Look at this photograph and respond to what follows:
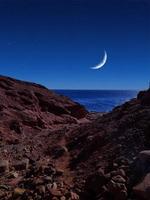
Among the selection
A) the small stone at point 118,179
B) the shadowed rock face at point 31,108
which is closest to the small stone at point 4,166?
the small stone at point 118,179

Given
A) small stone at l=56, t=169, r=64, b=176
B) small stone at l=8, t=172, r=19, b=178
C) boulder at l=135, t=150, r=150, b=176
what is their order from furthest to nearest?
1. small stone at l=8, t=172, r=19, b=178
2. small stone at l=56, t=169, r=64, b=176
3. boulder at l=135, t=150, r=150, b=176

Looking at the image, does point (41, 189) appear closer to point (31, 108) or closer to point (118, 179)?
point (118, 179)

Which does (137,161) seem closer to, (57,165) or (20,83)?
(57,165)

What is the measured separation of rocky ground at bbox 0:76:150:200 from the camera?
11234 mm

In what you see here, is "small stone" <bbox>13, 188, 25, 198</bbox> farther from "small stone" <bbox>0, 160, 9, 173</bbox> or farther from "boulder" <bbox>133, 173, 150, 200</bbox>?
"boulder" <bbox>133, 173, 150, 200</bbox>

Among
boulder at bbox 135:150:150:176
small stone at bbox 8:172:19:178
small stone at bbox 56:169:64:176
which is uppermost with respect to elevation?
boulder at bbox 135:150:150:176

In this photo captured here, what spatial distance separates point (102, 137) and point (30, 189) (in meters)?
4.20

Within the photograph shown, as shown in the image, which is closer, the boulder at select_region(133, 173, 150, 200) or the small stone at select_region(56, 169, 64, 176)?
the boulder at select_region(133, 173, 150, 200)

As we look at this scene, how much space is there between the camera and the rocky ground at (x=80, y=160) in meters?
11.2

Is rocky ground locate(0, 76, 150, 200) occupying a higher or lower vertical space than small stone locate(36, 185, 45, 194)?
higher

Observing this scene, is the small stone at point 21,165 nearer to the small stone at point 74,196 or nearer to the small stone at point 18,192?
the small stone at point 18,192

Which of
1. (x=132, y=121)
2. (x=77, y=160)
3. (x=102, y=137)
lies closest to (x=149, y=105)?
(x=132, y=121)

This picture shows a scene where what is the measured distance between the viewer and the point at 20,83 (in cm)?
3400

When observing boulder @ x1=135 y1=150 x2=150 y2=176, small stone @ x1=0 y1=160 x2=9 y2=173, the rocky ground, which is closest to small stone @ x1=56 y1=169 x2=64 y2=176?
the rocky ground
